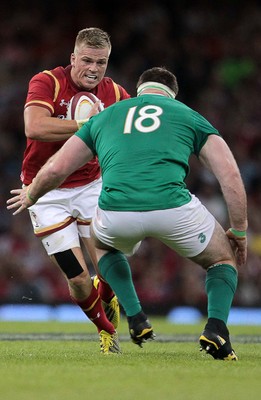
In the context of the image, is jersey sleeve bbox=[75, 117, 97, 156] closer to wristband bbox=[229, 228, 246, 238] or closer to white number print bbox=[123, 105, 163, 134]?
white number print bbox=[123, 105, 163, 134]

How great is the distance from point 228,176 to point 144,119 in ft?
2.06

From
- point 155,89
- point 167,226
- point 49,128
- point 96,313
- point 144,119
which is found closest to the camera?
point 167,226

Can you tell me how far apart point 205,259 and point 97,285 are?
1849mm

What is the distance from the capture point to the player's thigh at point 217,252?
6340 mm

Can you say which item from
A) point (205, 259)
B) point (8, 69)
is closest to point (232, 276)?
point (205, 259)

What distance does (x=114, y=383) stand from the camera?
16.2ft

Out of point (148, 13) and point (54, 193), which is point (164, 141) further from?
point (148, 13)

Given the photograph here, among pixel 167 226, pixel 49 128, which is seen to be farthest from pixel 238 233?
pixel 49 128

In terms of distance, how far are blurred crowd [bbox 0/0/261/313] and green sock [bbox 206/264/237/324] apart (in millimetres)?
9252

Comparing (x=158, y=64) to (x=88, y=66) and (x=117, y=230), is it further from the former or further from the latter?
(x=117, y=230)

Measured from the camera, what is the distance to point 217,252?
636 cm

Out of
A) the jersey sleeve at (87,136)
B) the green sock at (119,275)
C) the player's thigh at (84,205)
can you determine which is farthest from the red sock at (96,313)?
the jersey sleeve at (87,136)

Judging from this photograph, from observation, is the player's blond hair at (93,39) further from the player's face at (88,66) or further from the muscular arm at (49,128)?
the muscular arm at (49,128)

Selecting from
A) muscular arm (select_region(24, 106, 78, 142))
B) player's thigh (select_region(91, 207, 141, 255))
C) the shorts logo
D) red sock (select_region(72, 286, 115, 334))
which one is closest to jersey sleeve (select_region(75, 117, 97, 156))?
player's thigh (select_region(91, 207, 141, 255))
